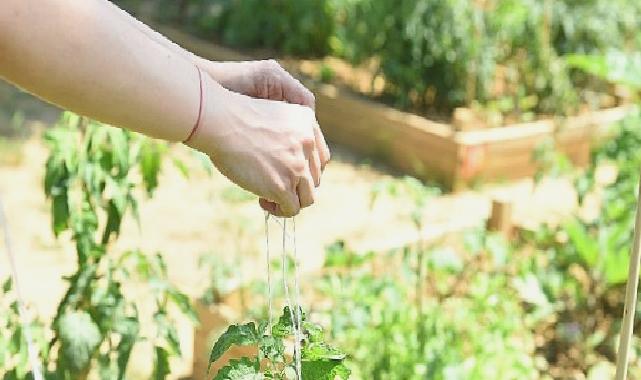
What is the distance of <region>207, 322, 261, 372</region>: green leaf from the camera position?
1638 mm

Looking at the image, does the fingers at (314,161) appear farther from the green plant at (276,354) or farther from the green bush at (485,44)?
the green bush at (485,44)

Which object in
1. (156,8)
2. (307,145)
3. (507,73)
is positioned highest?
(156,8)

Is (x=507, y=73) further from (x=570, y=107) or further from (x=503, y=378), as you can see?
(x=503, y=378)

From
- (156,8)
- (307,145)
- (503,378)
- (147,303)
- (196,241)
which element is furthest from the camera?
(156,8)

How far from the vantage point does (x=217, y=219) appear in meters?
4.84

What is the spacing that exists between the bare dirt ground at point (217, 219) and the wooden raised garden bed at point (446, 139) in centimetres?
13

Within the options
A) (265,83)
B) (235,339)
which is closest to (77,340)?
(235,339)

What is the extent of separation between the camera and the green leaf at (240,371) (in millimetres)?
1634

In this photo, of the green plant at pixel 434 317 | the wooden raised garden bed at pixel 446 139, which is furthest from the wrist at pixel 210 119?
the wooden raised garden bed at pixel 446 139

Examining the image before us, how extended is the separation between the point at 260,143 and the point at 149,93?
17 cm

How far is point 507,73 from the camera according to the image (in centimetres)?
604

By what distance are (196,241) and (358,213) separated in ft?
2.88

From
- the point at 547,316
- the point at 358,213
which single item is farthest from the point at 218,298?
the point at 358,213

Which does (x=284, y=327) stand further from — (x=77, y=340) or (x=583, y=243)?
(x=583, y=243)
